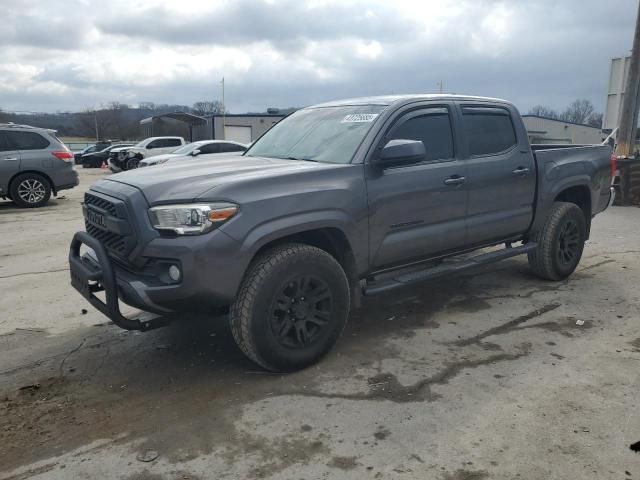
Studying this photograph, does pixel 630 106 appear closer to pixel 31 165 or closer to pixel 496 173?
pixel 496 173

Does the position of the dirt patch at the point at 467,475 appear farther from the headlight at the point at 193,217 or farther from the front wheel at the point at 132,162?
the front wheel at the point at 132,162

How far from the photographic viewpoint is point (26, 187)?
1196cm

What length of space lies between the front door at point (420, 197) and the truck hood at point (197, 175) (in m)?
0.50

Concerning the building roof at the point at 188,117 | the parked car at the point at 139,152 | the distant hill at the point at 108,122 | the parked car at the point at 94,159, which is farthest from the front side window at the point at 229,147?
the distant hill at the point at 108,122

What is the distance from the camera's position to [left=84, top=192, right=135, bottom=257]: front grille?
3396 mm

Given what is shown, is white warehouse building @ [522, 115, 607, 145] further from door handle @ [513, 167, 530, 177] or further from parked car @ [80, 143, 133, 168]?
door handle @ [513, 167, 530, 177]

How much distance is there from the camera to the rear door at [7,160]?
1157 centimetres

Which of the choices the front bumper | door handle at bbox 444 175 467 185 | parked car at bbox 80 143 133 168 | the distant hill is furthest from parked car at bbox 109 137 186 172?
the distant hill

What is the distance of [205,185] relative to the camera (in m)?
Answer: 3.39

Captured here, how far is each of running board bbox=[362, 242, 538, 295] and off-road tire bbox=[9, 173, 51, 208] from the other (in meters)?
10.4

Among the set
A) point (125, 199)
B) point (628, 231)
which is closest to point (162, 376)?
point (125, 199)

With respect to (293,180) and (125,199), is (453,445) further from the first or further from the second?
(125,199)

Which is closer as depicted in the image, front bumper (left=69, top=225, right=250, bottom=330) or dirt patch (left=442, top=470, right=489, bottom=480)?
dirt patch (left=442, top=470, right=489, bottom=480)

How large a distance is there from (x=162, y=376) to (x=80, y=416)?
2.06 feet
